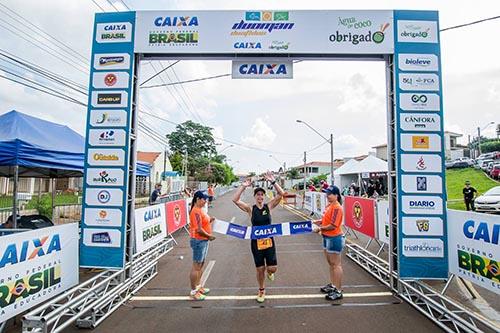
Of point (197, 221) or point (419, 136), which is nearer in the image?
point (197, 221)

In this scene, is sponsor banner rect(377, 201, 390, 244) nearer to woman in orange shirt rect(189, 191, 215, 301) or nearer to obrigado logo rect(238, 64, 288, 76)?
obrigado logo rect(238, 64, 288, 76)

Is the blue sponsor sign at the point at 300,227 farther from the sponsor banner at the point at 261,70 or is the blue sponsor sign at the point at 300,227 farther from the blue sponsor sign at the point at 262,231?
the sponsor banner at the point at 261,70

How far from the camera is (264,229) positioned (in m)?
5.05

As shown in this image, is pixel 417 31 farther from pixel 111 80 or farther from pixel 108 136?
pixel 108 136

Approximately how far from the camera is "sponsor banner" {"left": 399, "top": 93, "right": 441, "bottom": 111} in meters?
5.43

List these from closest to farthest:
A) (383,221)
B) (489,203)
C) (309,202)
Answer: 1. (383,221)
2. (489,203)
3. (309,202)

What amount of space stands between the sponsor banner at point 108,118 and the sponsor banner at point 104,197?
1.18 m

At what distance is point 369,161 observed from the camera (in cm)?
2550

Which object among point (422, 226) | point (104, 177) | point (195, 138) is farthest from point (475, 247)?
point (195, 138)

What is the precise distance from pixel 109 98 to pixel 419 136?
562cm

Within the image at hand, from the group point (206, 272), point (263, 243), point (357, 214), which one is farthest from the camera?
point (357, 214)

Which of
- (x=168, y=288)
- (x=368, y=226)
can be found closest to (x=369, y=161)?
(x=368, y=226)

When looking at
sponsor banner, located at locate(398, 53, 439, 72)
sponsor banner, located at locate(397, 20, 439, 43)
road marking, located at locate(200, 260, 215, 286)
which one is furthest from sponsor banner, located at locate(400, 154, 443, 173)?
road marking, located at locate(200, 260, 215, 286)

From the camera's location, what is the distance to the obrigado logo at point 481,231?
377 centimetres
